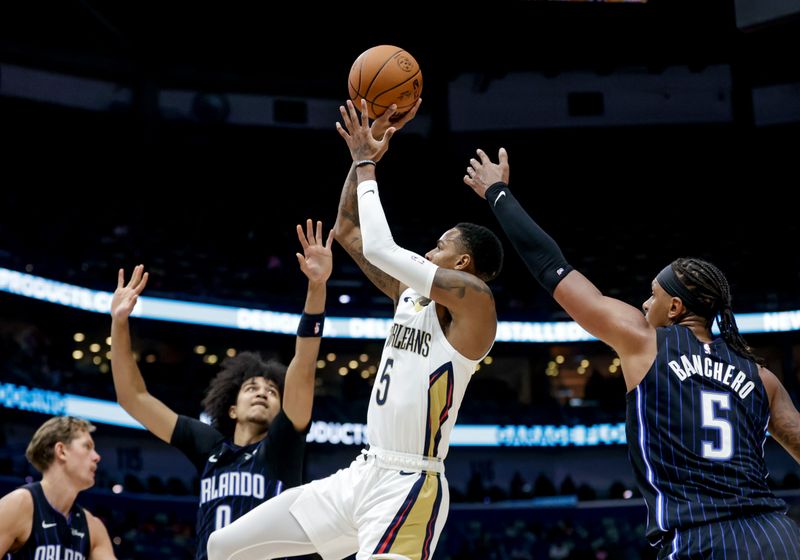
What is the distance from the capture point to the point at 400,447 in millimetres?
4160

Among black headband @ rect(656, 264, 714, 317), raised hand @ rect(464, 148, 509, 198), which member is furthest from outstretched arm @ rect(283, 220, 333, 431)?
black headband @ rect(656, 264, 714, 317)

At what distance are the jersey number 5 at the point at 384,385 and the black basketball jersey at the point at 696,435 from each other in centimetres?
117

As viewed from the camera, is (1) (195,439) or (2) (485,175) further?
(1) (195,439)

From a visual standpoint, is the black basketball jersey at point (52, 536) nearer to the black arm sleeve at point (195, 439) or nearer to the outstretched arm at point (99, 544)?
the outstretched arm at point (99, 544)

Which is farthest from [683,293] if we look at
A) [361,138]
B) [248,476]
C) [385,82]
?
[248,476]

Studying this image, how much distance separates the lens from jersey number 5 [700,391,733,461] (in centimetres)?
333

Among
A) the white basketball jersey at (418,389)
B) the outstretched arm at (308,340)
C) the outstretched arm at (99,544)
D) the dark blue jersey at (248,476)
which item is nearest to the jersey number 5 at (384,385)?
the white basketball jersey at (418,389)

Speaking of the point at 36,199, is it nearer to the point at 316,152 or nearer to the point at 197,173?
the point at 197,173

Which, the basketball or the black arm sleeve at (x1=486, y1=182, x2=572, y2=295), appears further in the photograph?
the basketball

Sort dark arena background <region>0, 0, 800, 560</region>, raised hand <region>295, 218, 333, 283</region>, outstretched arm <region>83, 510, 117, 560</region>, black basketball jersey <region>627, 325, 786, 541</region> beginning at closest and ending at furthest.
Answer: black basketball jersey <region>627, 325, 786, 541</region> < raised hand <region>295, 218, 333, 283</region> < outstretched arm <region>83, 510, 117, 560</region> < dark arena background <region>0, 0, 800, 560</region>

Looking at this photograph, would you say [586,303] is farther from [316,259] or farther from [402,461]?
[316,259]

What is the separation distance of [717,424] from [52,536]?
4.04 metres

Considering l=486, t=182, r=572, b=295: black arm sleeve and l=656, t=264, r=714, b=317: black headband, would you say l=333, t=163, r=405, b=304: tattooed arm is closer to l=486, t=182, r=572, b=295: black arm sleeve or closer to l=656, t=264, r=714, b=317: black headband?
l=486, t=182, r=572, b=295: black arm sleeve

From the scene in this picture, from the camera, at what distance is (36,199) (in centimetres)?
2083
